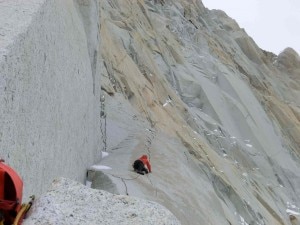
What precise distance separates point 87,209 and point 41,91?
9.57ft

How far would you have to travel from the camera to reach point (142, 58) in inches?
1052

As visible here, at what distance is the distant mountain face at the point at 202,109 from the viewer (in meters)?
14.2

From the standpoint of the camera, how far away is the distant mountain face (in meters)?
14.2

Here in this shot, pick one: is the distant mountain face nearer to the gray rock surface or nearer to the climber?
the climber

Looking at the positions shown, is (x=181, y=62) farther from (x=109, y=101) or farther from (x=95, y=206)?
(x=95, y=206)

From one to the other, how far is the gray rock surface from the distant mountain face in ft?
21.5

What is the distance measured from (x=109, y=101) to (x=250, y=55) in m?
40.3

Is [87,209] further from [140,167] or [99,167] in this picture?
[140,167]

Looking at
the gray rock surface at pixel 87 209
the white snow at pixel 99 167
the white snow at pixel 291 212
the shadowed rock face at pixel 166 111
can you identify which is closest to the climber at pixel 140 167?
the shadowed rock face at pixel 166 111

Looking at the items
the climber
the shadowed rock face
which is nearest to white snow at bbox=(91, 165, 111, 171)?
the shadowed rock face

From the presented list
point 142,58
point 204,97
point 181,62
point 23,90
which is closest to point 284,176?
point 204,97

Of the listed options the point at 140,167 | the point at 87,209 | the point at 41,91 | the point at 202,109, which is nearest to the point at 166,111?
the point at 140,167

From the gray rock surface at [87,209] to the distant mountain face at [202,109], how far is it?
6559mm

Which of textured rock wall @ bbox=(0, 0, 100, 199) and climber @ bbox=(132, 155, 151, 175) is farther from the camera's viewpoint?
climber @ bbox=(132, 155, 151, 175)
